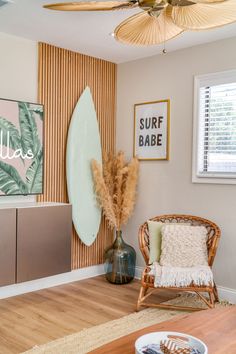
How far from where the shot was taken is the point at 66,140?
4.11 metres

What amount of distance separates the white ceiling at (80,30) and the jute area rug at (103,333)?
94.8 inches

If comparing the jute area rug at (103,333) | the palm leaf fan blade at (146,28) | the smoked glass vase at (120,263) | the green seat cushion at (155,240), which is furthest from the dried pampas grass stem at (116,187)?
the palm leaf fan blade at (146,28)

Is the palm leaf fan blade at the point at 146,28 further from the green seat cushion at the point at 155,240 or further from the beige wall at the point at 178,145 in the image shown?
the green seat cushion at the point at 155,240

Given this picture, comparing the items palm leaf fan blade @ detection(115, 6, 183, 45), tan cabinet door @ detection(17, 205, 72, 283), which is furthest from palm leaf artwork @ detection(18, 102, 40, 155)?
palm leaf fan blade @ detection(115, 6, 183, 45)

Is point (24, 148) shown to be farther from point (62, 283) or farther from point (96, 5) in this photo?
point (96, 5)

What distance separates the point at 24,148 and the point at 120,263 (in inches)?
61.3

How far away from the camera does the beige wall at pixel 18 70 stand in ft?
11.8

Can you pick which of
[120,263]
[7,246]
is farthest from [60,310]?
[120,263]

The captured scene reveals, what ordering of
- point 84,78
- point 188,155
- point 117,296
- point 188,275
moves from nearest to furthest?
point 188,275 < point 117,296 < point 188,155 < point 84,78

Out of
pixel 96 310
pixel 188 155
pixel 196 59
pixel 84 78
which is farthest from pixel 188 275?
pixel 84 78

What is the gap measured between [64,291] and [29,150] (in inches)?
55.6

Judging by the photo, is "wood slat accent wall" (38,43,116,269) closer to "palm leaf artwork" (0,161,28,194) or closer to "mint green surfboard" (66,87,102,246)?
"mint green surfboard" (66,87,102,246)

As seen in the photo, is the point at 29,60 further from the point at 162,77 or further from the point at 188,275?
the point at 188,275

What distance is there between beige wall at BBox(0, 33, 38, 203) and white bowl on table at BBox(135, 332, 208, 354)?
2263 millimetres
